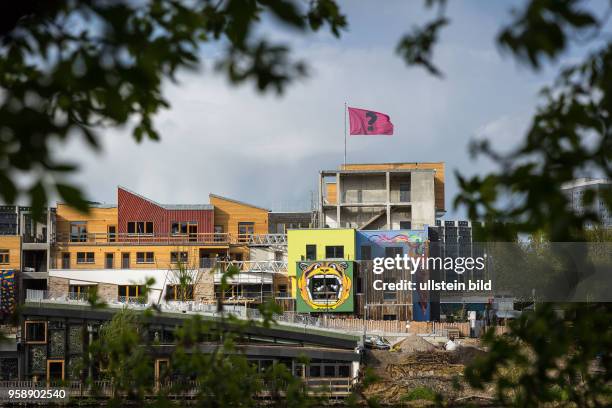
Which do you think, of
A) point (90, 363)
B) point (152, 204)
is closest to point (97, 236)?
point (152, 204)

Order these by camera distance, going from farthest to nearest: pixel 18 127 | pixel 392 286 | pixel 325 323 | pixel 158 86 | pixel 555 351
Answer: pixel 392 286 → pixel 325 323 → pixel 158 86 → pixel 555 351 → pixel 18 127

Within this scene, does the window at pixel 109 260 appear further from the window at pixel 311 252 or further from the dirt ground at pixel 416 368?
the dirt ground at pixel 416 368

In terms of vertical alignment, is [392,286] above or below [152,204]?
below

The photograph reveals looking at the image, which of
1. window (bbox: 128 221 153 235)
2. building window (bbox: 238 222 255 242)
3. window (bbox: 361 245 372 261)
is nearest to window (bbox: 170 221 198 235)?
window (bbox: 128 221 153 235)

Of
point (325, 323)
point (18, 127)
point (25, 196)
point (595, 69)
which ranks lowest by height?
point (325, 323)

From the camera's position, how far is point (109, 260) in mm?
59688

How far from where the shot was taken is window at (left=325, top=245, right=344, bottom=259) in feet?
185

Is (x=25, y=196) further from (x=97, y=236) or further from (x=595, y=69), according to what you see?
(x=97, y=236)

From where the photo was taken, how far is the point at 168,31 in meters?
4.49

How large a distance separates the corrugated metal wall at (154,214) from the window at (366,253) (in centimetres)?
1030

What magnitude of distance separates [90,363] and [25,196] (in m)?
4.65

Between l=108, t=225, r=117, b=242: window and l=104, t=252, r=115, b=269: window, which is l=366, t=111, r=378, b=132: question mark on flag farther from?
l=104, t=252, r=115, b=269: window

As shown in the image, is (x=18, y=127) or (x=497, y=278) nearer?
(x=18, y=127)

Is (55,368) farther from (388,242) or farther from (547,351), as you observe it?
(547,351)
